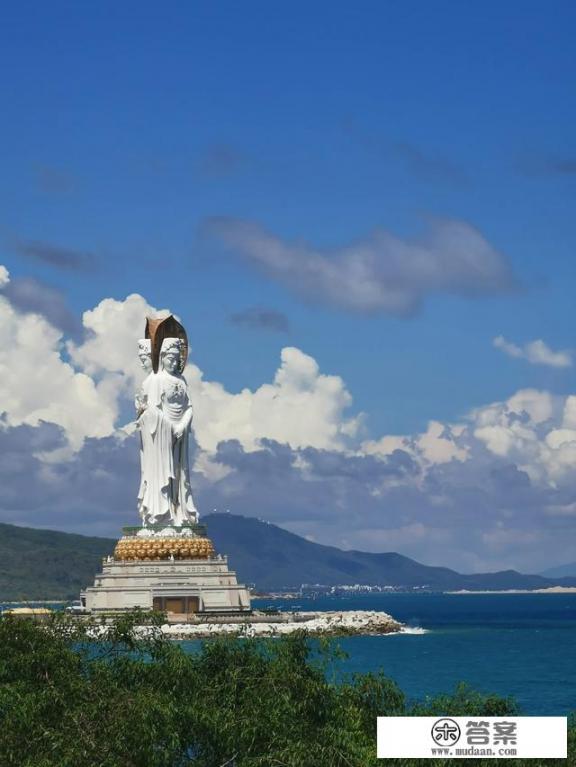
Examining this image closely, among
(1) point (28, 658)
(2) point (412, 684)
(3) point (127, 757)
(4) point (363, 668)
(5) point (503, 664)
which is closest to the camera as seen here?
(3) point (127, 757)

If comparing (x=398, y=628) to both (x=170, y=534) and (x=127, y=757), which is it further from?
(x=127, y=757)

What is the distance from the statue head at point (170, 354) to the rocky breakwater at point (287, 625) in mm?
10089

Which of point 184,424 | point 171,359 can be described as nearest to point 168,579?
point 184,424

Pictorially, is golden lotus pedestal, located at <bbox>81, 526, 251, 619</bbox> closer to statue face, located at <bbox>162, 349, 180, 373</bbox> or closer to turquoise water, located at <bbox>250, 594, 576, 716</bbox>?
turquoise water, located at <bbox>250, 594, 576, 716</bbox>

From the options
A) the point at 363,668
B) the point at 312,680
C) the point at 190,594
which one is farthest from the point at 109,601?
the point at 312,680

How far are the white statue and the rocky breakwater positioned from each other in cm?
528

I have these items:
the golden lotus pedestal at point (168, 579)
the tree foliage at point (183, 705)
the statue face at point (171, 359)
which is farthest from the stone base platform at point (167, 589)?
the tree foliage at point (183, 705)

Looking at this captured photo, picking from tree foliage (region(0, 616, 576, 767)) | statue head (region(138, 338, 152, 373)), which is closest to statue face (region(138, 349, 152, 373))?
statue head (region(138, 338, 152, 373))

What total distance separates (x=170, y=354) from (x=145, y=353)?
1.27 metres

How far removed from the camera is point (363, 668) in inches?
2056

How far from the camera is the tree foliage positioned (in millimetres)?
23734

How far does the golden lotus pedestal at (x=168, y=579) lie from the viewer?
208ft

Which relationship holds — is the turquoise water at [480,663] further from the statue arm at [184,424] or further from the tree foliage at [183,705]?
the tree foliage at [183,705]

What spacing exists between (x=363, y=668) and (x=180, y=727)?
28.2 m
